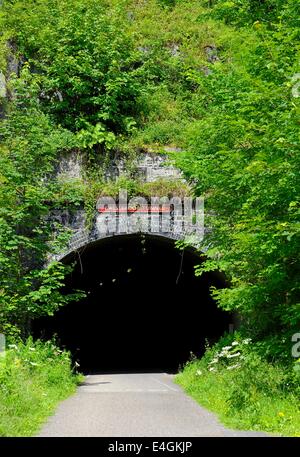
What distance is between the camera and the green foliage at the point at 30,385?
7923 millimetres

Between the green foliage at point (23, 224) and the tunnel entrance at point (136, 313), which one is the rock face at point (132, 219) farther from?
the tunnel entrance at point (136, 313)

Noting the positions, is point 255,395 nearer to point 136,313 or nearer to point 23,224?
point 23,224

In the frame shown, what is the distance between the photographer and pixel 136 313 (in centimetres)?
3012

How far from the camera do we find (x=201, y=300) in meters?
25.1

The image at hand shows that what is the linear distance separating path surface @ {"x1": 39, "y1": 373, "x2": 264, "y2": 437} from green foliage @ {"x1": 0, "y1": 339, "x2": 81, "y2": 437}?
0.25 meters

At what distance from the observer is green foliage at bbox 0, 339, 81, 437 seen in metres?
7.92

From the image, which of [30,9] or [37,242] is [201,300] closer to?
[37,242]

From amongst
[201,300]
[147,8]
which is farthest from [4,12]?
[201,300]

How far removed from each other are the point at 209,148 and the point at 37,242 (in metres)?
4.79

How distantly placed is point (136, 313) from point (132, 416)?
69.3ft

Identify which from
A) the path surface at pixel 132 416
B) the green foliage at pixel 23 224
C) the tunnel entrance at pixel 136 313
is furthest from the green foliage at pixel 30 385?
the tunnel entrance at pixel 136 313

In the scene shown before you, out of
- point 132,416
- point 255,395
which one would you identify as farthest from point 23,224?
point 255,395

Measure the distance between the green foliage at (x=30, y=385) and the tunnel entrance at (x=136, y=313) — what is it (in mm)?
7318

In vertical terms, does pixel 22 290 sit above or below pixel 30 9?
below
